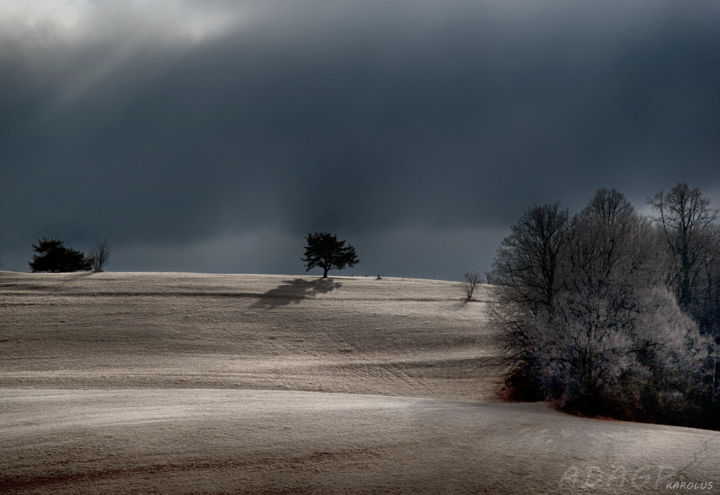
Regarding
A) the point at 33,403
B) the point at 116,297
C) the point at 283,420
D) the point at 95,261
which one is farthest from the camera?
the point at 95,261

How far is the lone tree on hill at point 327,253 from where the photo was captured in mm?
62094

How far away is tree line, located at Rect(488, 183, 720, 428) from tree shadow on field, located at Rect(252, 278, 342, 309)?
23.2 metres

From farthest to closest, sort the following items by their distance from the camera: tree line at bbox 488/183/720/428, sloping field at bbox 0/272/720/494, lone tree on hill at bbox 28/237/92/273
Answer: lone tree on hill at bbox 28/237/92/273 → tree line at bbox 488/183/720/428 → sloping field at bbox 0/272/720/494

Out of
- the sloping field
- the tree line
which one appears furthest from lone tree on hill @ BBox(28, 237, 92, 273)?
the tree line

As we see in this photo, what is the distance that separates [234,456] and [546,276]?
72.4 feet

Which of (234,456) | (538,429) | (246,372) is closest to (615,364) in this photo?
(538,429)

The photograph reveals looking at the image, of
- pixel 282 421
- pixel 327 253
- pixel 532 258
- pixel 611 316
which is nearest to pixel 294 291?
pixel 327 253

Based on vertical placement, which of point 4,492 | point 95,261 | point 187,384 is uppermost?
point 95,261

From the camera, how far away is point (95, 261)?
6244 centimetres

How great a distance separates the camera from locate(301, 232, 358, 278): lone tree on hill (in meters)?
62.1

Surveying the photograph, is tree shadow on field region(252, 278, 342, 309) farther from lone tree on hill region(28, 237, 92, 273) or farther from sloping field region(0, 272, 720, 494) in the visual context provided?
lone tree on hill region(28, 237, 92, 273)

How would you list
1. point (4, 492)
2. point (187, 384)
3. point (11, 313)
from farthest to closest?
point (11, 313) < point (187, 384) < point (4, 492)

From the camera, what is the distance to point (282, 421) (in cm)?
1198

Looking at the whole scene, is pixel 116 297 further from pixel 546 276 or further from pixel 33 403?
pixel 546 276
